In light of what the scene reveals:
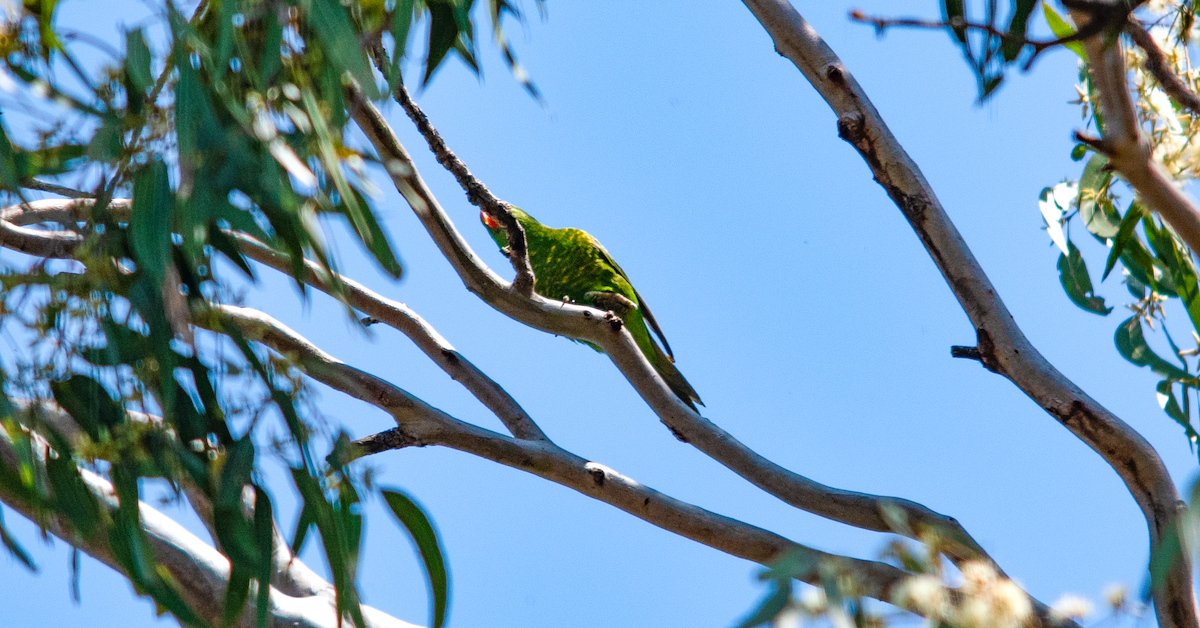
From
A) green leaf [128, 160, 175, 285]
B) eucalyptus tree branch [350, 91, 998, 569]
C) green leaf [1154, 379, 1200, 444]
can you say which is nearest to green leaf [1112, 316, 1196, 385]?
green leaf [1154, 379, 1200, 444]

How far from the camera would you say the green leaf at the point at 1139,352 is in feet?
5.79

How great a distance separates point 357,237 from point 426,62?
794 millimetres

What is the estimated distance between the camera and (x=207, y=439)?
1.35 metres

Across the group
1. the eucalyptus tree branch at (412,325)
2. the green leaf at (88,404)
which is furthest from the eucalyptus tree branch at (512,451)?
the green leaf at (88,404)

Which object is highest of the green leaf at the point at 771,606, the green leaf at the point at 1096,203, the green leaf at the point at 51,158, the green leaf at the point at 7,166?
the green leaf at the point at 1096,203

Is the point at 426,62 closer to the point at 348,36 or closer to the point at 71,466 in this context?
the point at 348,36

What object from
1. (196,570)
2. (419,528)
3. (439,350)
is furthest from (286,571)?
(439,350)

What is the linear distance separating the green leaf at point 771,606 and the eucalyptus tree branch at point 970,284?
0.85m

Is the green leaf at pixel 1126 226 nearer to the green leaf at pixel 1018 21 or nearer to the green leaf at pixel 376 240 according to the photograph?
the green leaf at pixel 1018 21

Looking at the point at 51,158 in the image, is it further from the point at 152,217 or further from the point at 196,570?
the point at 196,570

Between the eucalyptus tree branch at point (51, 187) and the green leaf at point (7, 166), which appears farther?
the eucalyptus tree branch at point (51, 187)

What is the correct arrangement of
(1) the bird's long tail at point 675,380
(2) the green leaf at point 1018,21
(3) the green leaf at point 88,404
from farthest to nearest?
1. (1) the bird's long tail at point 675,380
2. (2) the green leaf at point 1018,21
3. (3) the green leaf at point 88,404

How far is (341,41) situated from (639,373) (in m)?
1.06

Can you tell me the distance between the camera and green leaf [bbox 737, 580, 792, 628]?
84 centimetres
